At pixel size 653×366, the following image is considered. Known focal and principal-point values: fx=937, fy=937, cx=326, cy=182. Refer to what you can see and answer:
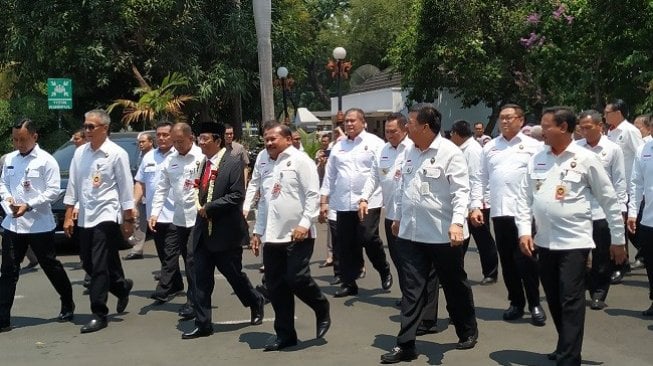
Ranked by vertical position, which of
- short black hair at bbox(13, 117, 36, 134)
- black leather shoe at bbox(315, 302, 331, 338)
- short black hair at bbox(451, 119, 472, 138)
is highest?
short black hair at bbox(13, 117, 36, 134)

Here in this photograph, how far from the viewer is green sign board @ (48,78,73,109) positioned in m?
21.7

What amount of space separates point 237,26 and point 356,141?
15.3 meters

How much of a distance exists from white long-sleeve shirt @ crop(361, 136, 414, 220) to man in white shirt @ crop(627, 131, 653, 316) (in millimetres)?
2259

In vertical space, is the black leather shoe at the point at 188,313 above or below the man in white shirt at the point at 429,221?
below

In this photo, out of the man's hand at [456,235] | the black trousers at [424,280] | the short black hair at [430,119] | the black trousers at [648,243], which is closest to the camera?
the man's hand at [456,235]

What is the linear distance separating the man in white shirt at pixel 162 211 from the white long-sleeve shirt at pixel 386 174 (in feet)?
6.97

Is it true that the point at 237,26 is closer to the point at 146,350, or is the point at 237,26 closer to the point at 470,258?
the point at 470,258

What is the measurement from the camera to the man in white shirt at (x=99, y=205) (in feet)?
28.9

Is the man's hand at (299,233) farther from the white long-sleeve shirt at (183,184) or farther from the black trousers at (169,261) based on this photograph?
the black trousers at (169,261)

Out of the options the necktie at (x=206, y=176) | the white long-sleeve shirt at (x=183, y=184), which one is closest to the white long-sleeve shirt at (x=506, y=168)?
the necktie at (x=206, y=176)

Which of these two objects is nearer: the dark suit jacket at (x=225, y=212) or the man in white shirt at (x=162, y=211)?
the dark suit jacket at (x=225, y=212)

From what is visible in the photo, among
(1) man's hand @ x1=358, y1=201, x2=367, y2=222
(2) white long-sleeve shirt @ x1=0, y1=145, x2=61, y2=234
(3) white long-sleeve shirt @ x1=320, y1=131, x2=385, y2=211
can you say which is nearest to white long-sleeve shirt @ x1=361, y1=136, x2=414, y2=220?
(1) man's hand @ x1=358, y1=201, x2=367, y2=222

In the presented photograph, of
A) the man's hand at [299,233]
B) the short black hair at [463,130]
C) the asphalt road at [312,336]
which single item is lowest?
the asphalt road at [312,336]

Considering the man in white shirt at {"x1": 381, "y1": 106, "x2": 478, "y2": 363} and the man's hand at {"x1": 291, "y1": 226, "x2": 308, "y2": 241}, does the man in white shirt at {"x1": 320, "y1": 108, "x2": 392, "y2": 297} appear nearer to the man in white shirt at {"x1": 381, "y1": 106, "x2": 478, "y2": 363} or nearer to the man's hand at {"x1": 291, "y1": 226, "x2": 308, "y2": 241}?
the man's hand at {"x1": 291, "y1": 226, "x2": 308, "y2": 241}
